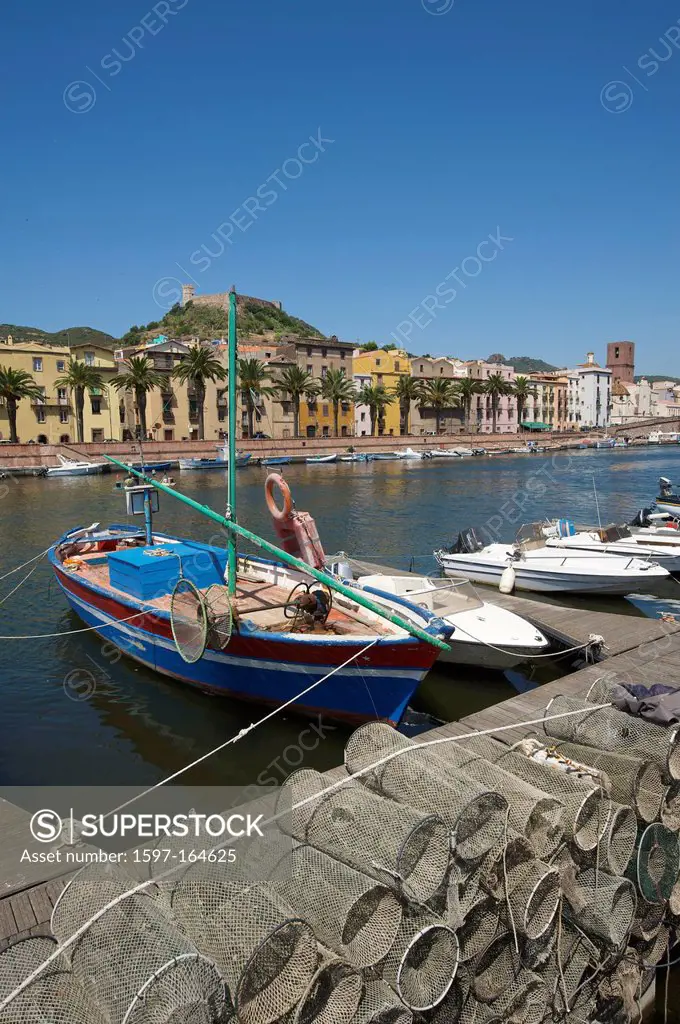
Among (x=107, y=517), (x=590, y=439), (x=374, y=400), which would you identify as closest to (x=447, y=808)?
(x=107, y=517)

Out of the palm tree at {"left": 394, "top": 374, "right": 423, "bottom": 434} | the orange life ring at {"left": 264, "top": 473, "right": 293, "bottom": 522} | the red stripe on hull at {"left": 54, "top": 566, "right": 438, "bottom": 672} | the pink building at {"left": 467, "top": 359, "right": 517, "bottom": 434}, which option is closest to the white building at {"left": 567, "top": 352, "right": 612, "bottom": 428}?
the pink building at {"left": 467, "top": 359, "right": 517, "bottom": 434}

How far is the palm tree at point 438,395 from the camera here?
108 m

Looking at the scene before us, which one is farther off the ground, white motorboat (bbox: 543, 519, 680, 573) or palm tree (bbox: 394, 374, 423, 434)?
palm tree (bbox: 394, 374, 423, 434)

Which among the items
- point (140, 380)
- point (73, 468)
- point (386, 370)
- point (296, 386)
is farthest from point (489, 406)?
point (73, 468)

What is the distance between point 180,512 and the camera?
44.9 metres

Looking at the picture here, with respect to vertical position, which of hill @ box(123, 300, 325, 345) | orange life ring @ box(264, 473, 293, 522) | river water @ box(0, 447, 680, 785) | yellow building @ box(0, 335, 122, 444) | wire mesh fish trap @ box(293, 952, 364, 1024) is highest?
hill @ box(123, 300, 325, 345)

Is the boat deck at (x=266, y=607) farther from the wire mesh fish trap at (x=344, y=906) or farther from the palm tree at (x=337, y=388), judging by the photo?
the palm tree at (x=337, y=388)

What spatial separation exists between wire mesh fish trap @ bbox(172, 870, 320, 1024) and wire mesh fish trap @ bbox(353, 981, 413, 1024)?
0.53 meters

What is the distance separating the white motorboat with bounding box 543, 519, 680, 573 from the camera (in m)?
22.8

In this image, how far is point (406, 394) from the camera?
10600 centimetres

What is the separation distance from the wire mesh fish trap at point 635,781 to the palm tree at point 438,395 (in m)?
103

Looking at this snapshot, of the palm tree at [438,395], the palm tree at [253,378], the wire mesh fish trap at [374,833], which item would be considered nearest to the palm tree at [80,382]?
the palm tree at [253,378]

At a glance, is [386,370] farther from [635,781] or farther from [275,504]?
[635,781]

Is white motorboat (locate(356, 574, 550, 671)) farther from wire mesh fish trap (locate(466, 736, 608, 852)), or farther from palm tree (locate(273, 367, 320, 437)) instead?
palm tree (locate(273, 367, 320, 437))
